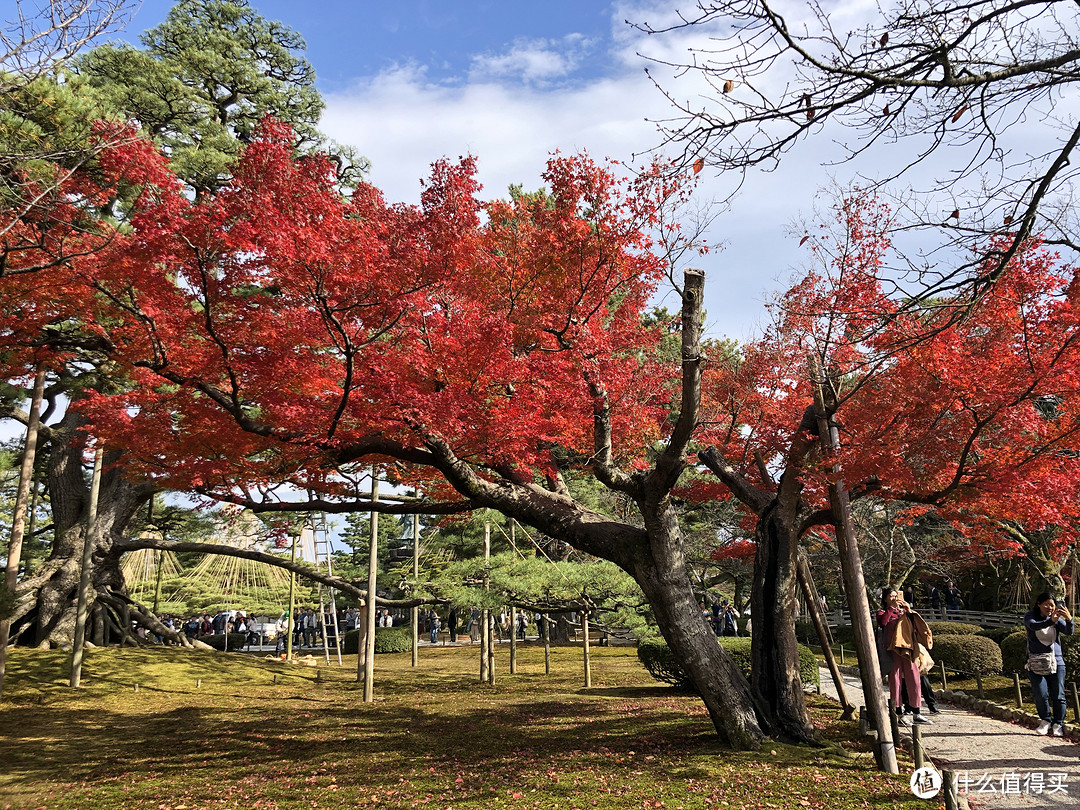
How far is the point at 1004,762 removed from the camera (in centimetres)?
634

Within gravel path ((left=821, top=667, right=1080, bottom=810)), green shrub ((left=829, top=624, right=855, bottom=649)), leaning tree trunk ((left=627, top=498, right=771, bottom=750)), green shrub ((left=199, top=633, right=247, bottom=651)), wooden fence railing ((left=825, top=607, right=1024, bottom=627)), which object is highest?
leaning tree trunk ((left=627, top=498, right=771, bottom=750))

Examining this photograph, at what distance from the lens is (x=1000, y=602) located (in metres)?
20.8

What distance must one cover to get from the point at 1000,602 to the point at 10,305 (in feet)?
85.0

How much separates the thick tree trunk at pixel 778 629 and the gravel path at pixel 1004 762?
138 cm

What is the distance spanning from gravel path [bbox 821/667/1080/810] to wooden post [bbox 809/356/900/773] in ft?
2.18

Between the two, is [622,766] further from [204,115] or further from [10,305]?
[204,115]

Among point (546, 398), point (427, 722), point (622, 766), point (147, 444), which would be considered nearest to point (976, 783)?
point (622, 766)

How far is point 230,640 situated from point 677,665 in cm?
2215

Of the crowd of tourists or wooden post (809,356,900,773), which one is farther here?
the crowd of tourists

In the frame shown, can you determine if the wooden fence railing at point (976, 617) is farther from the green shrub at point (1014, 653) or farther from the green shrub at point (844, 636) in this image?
the green shrub at point (1014, 653)

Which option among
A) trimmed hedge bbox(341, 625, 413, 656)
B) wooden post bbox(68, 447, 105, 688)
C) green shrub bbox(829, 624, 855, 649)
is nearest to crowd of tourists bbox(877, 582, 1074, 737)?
wooden post bbox(68, 447, 105, 688)

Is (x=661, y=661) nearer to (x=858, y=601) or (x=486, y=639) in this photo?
(x=486, y=639)

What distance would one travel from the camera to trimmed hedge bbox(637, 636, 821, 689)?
11.6 metres

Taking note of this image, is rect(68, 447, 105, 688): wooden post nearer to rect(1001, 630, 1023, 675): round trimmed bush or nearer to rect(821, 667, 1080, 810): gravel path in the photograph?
rect(821, 667, 1080, 810): gravel path
